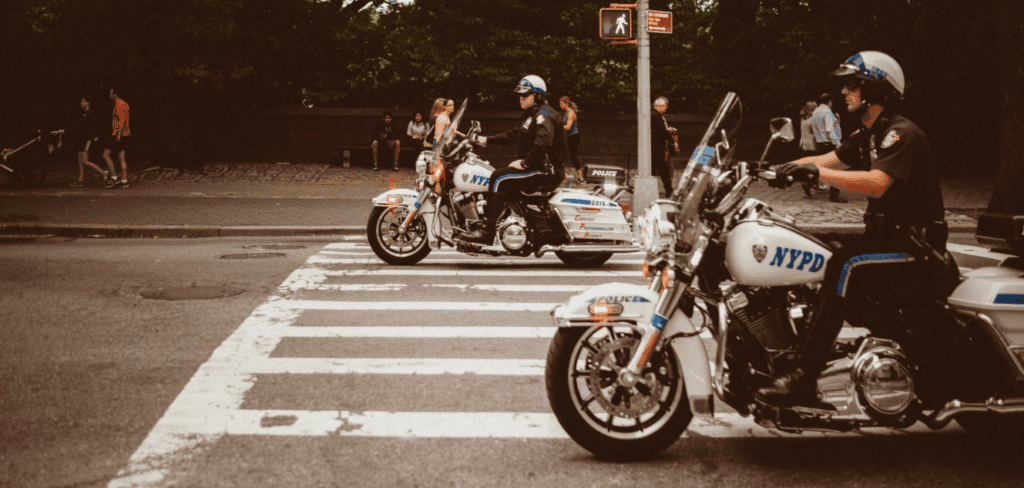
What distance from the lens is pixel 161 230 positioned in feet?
45.5

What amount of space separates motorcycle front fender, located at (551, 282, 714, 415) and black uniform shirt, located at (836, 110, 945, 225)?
3.41ft

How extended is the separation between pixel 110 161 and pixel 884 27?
1930cm

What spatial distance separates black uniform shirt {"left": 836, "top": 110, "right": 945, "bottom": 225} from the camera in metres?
4.12

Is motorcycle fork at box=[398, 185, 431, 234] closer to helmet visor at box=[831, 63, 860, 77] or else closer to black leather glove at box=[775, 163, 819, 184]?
helmet visor at box=[831, 63, 860, 77]

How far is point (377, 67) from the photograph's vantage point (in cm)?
2636

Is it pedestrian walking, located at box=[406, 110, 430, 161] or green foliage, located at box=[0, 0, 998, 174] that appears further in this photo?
pedestrian walking, located at box=[406, 110, 430, 161]

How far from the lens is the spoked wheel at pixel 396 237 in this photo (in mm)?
10461

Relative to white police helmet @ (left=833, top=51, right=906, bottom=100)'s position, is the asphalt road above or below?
below

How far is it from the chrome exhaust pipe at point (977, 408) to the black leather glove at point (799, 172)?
49.3 inches

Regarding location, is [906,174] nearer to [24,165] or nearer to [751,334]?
[751,334]

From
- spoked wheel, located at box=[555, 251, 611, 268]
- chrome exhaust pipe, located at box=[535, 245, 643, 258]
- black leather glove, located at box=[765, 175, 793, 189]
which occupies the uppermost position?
black leather glove, located at box=[765, 175, 793, 189]

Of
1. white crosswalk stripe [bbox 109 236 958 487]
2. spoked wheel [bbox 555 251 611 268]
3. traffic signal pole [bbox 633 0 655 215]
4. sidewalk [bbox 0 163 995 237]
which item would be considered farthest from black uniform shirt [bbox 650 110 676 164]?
spoked wheel [bbox 555 251 611 268]

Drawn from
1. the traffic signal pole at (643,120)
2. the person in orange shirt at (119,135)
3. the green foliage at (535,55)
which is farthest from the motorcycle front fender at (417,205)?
the green foliage at (535,55)

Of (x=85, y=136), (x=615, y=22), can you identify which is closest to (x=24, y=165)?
(x=85, y=136)
